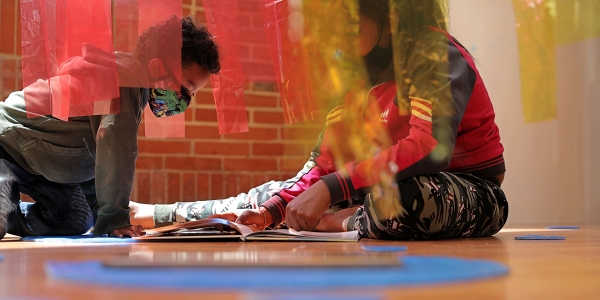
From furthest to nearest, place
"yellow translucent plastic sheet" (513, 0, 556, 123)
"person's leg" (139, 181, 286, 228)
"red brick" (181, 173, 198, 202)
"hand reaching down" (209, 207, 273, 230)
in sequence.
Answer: "red brick" (181, 173, 198, 202), "person's leg" (139, 181, 286, 228), "hand reaching down" (209, 207, 273, 230), "yellow translucent plastic sheet" (513, 0, 556, 123)

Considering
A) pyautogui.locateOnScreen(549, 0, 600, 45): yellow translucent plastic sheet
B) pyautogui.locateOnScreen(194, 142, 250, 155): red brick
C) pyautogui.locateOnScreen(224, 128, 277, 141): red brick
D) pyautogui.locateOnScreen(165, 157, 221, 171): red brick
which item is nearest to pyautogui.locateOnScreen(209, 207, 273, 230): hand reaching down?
pyautogui.locateOnScreen(224, 128, 277, 141): red brick

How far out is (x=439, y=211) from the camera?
845mm

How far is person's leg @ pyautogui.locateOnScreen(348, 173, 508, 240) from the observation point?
836mm

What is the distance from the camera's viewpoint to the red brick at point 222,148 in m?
1.84

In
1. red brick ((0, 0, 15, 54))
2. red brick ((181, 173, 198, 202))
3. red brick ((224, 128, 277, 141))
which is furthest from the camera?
red brick ((181, 173, 198, 202))

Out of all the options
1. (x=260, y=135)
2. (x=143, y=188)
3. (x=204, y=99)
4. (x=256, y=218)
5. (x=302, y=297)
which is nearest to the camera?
(x=302, y=297)

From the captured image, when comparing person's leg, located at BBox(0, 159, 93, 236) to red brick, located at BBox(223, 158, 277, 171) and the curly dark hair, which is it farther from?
red brick, located at BBox(223, 158, 277, 171)

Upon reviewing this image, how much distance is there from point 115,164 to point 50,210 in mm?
332

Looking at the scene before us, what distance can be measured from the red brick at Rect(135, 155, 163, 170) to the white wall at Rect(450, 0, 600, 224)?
98cm

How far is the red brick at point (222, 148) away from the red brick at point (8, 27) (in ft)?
2.50

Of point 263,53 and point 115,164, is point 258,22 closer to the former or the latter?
point 263,53

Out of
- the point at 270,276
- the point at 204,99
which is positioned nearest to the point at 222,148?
the point at 204,99

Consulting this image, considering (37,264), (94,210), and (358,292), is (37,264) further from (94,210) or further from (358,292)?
(94,210)

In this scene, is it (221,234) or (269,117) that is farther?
(269,117)
